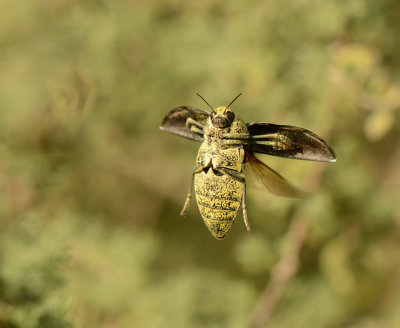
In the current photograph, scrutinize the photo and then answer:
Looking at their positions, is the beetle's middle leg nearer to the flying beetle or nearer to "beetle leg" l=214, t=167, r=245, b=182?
the flying beetle

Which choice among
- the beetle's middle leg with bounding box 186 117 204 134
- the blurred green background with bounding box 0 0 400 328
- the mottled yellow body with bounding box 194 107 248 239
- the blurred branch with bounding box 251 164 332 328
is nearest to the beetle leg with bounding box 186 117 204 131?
the beetle's middle leg with bounding box 186 117 204 134

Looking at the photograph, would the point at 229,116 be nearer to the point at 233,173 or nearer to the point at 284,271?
the point at 233,173

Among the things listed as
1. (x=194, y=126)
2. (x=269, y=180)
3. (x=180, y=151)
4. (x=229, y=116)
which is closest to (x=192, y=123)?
(x=194, y=126)

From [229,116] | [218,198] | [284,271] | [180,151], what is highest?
[229,116]

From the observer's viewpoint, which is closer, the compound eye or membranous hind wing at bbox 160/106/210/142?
the compound eye

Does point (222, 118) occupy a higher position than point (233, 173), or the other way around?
point (222, 118)

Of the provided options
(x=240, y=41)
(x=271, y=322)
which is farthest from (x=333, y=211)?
(x=240, y=41)

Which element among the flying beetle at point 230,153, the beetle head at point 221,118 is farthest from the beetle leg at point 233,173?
the beetle head at point 221,118

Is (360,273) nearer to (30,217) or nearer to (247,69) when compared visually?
(247,69)

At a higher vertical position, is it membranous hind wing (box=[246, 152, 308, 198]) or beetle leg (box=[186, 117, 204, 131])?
beetle leg (box=[186, 117, 204, 131])
